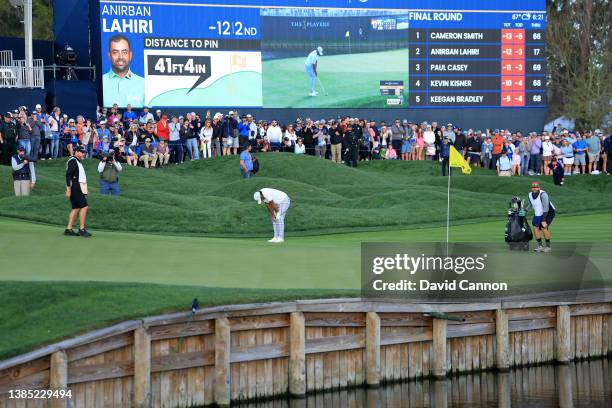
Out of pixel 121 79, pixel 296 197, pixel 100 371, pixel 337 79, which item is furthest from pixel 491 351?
pixel 337 79

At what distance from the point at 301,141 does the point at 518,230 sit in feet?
76.5

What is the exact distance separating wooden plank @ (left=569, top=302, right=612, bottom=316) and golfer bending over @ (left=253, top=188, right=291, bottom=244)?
7797 millimetres

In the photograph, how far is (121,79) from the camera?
48.1 m

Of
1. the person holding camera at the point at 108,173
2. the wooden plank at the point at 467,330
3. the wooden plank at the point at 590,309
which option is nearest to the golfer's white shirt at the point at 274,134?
the person holding camera at the point at 108,173

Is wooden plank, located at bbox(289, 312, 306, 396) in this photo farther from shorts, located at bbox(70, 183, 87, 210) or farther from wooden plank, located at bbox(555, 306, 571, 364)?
shorts, located at bbox(70, 183, 87, 210)

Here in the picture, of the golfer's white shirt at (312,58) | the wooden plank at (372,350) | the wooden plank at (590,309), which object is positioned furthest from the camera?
the golfer's white shirt at (312,58)

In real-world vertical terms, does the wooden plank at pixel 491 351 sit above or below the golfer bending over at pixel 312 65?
below

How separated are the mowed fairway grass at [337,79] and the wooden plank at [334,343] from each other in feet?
102

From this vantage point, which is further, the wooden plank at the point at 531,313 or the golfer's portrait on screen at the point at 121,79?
the golfer's portrait on screen at the point at 121,79

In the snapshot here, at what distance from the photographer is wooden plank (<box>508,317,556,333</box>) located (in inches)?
887

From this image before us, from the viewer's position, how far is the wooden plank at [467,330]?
21.9m

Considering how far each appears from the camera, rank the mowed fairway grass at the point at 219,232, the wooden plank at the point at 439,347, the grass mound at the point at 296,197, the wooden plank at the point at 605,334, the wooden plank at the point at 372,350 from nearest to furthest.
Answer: the mowed fairway grass at the point at 219,232 < the wooden plank at the point at 372,350 < the wooden plank at the point at 439,347 < the wooden plank at the point at 605,334 < the grass mound at the point at 296,197

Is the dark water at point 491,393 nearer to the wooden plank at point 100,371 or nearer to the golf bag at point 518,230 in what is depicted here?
the wooden plank at point 100,371

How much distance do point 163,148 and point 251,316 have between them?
28.8 m
